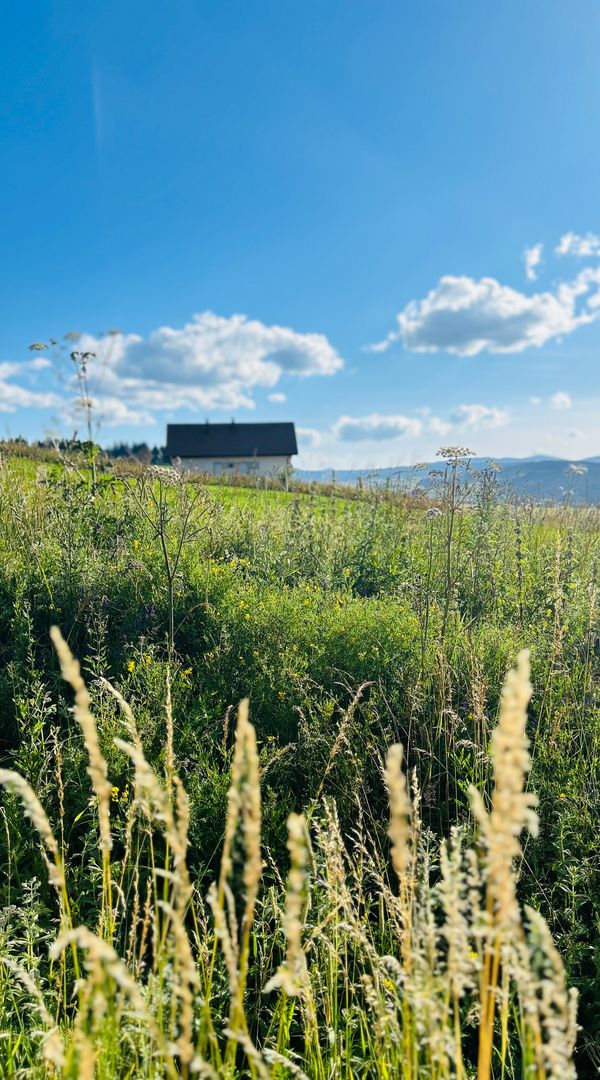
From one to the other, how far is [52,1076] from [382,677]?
2832mm

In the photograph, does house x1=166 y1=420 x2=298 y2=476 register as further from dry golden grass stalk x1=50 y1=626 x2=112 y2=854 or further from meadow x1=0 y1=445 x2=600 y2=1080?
dry golden grass stalk x1=50 y1=626 x2=112 y2=854

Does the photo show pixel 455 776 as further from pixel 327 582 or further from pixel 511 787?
pixel 511 787

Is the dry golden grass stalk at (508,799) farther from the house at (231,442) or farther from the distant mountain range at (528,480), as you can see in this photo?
the house at (231,442)

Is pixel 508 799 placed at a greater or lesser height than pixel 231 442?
lesser

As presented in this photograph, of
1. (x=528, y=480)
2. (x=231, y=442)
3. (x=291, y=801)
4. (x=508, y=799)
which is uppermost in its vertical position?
(x=231, y=442)

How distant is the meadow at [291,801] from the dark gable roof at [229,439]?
5265 centimetres

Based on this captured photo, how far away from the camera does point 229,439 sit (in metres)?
60.5

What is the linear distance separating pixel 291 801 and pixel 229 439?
191ft

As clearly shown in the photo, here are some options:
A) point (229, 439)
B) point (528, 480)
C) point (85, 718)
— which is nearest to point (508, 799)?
point (85, 718)

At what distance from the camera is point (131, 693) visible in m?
4.06

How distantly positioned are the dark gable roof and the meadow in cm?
5265

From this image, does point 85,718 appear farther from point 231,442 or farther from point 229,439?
point 229,439

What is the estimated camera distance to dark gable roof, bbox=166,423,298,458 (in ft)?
194

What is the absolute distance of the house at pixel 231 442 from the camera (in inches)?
2320
